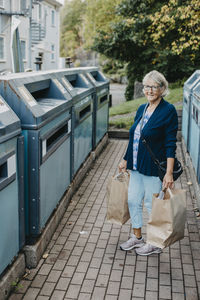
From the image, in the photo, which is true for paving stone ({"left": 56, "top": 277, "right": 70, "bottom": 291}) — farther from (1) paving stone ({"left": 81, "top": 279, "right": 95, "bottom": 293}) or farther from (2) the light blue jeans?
(2) the light blue jeans

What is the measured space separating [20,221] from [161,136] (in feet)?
4.59

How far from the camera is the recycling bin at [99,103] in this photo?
704 cm

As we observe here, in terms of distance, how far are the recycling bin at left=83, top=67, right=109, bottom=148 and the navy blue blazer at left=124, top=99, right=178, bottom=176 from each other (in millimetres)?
3508

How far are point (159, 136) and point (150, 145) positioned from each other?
0.11m

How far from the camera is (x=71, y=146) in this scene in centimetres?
A: 489

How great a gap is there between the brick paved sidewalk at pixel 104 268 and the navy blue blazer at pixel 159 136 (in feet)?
2.86

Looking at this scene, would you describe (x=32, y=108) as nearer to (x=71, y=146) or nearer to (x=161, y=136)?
(x=161, y=136)

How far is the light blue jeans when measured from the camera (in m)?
3.61

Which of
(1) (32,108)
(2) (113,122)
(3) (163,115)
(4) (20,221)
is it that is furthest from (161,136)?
(2) (113,122)

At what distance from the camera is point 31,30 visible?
17.9 meters

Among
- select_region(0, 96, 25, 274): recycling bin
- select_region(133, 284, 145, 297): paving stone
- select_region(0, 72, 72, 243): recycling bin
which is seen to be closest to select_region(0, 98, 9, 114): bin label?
select_region(0, 96, 25, 274): recycling bin

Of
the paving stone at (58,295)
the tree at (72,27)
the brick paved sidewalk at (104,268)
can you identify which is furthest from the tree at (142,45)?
the tree at (72,27)

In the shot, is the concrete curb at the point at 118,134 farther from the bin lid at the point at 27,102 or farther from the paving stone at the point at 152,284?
the paving stone at the point at 152,284

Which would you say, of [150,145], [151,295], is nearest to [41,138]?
[150,145]
